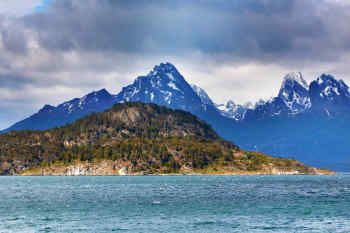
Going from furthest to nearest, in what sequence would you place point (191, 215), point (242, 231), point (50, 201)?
point (50, 201) < point (191, 215) < point (242, 231)

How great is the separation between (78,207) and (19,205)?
21763mm

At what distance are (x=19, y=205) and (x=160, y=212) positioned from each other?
49092 millimetres

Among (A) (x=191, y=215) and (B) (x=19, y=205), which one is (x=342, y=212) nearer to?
(A) (x=191, y=215)

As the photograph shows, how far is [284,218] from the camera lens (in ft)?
A: 396

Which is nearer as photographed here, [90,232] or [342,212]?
[90,232]

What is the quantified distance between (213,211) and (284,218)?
21.7 meters

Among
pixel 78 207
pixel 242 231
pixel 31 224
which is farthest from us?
pixel 78 207

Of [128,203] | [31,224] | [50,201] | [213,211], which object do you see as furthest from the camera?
[50,201]

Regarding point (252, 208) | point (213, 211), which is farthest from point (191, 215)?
point (252, 208)

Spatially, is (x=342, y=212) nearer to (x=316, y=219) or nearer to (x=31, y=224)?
(x=316, y=219)

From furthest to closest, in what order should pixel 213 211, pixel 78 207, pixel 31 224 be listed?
pixel 78 207
pixel 213 211
pixel 31 224

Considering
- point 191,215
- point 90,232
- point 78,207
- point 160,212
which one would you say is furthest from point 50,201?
point 90,232

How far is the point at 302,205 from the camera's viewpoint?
5965 inches

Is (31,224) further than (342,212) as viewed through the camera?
No
